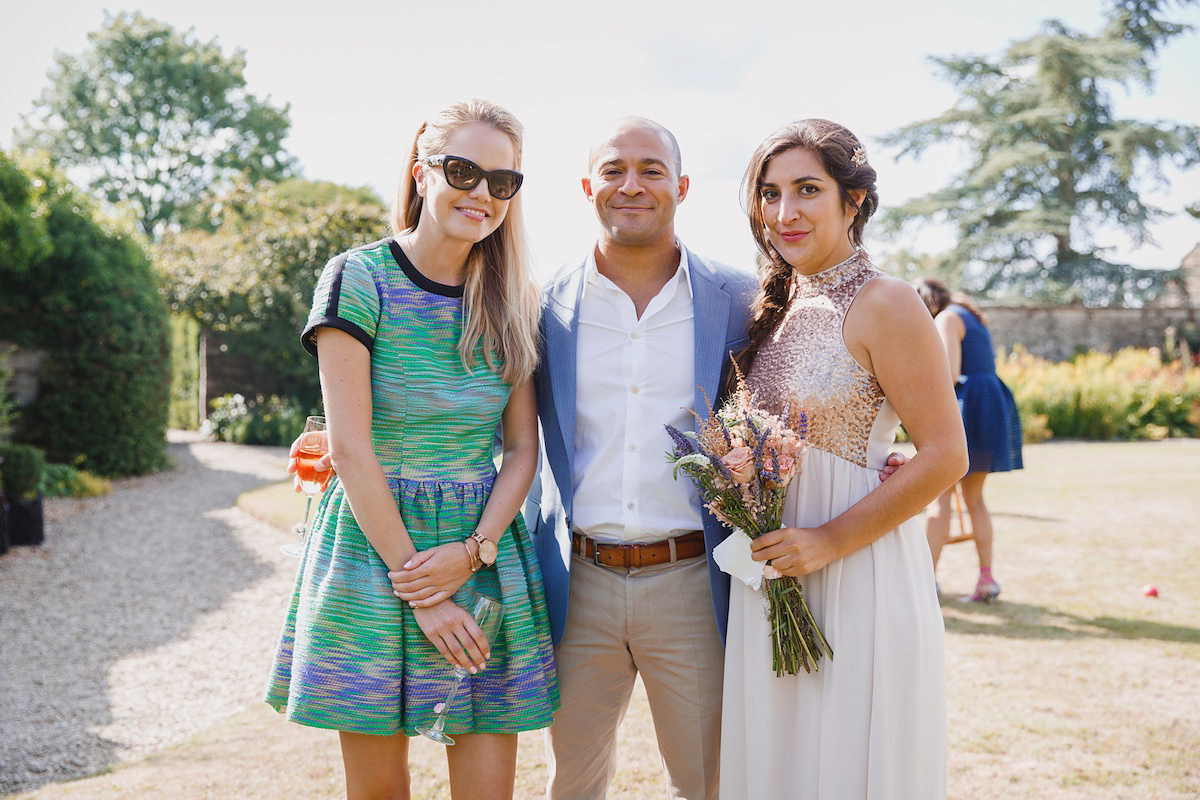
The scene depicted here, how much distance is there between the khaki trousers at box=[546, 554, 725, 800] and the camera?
2.84m

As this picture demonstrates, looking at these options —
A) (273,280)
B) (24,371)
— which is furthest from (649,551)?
(273,280)

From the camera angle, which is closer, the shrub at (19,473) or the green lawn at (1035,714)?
the green lawn at (1035,714)

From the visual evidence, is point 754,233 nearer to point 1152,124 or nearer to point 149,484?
point 149,484

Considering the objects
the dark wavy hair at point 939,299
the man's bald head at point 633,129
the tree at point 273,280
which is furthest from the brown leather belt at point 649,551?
the tree at point 273,280

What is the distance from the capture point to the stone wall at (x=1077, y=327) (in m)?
23.8

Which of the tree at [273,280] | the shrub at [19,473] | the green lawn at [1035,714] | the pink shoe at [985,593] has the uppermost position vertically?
the tree at [273,280]

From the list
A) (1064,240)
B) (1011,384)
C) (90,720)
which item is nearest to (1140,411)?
(1011,384)

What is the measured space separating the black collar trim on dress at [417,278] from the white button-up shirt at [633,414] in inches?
21.6

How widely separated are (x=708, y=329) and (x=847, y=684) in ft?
3.66

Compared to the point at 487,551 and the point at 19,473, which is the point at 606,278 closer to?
the point at 487,551

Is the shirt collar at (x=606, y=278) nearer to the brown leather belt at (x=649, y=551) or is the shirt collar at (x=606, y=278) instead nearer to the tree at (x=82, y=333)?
the brown leather belt at (x=649, y=551)

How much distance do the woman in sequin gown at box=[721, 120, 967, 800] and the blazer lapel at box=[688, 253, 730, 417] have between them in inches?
5.2

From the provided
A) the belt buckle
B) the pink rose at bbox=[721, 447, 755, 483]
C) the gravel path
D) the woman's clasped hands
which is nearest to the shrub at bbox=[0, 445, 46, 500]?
the gravel path

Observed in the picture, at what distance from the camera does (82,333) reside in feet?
40.3
